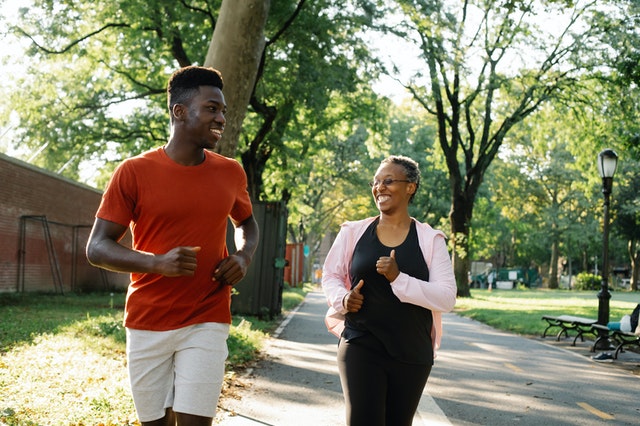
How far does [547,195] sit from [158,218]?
59699mm

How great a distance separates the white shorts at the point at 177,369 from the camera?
3383 mm

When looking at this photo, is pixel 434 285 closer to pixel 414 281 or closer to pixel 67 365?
pixel 414 281

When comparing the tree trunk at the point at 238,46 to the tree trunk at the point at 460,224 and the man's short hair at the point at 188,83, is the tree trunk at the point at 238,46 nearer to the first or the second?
the man's short hair at the point at 188,83

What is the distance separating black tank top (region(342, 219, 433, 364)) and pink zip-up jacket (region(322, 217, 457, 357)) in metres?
0.06

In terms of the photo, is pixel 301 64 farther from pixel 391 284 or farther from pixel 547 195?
pixel 547 195

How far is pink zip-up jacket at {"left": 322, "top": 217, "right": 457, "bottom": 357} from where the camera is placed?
148 inches

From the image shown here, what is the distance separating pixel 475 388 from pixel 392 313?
5435 mm

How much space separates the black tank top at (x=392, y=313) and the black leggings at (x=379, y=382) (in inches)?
1.9

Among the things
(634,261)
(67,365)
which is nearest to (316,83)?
(67,365)

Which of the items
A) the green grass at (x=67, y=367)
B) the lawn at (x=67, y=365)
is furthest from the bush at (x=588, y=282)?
the green grass at (x=67, y=367)

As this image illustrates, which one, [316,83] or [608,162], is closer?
[608,162]

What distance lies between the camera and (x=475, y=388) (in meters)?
8.89

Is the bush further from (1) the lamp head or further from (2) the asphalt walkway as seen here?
(2) the asphalt walkway

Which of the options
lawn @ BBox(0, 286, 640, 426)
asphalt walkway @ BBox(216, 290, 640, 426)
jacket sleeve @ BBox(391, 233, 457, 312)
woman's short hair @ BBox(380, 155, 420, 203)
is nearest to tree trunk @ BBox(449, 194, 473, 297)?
lawn @ BBox(0, 286, 640, 426)
